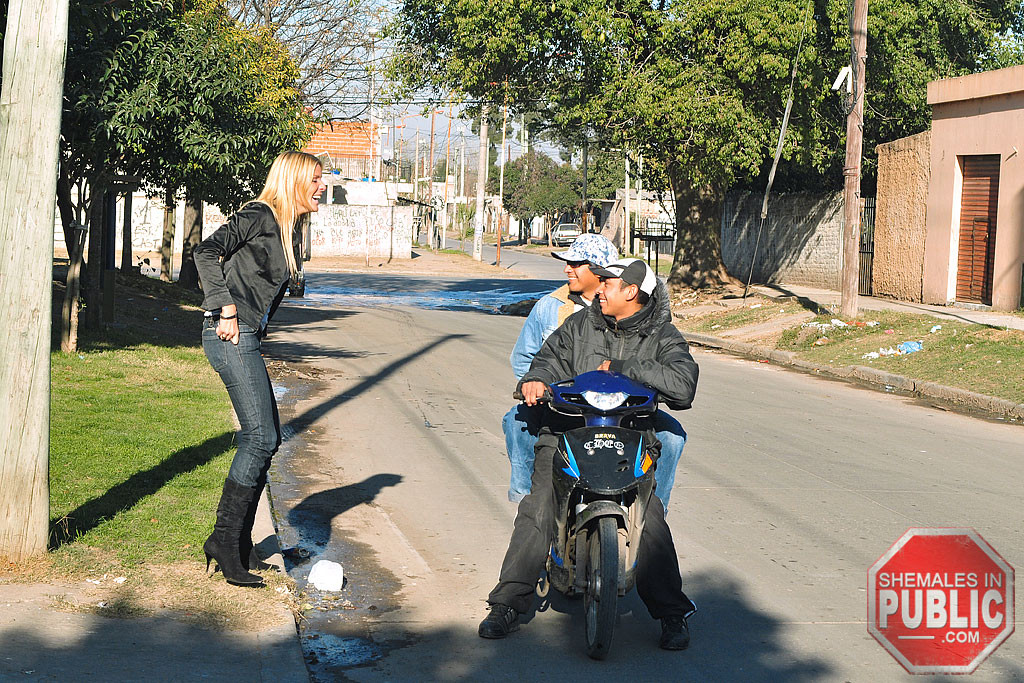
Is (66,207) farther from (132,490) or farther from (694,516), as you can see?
(694,516)

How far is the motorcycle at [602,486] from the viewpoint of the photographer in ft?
14.3

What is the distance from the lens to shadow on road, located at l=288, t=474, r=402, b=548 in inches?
256

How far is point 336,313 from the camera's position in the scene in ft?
77.4

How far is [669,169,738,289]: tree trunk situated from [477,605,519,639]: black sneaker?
2311 cm

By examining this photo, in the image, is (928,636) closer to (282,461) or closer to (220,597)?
(220,597)

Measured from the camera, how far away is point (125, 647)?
13.8 feet

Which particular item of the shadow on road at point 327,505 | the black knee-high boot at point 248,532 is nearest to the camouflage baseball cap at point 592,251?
the black knee-high boot at point 248,532

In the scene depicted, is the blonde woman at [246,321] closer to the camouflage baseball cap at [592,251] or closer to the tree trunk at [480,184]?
the camouflage baseball cap at [592,251]

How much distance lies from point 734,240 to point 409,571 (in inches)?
1144

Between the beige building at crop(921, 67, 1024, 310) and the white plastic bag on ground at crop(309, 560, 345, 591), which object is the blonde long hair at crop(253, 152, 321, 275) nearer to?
the white plastic bag on ground at crop(309, 560, 345, 591)

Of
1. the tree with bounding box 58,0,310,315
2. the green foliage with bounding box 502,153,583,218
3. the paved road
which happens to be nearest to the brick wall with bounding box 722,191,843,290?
the paved road

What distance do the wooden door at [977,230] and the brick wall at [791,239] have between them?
5.25 meters

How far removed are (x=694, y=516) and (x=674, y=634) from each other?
248cm

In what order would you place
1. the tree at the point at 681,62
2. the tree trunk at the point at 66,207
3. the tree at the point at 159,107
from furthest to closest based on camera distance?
the tree at the point at 681,62
the tree trunk at the point at 66,207
the tree at the point at 159,107
